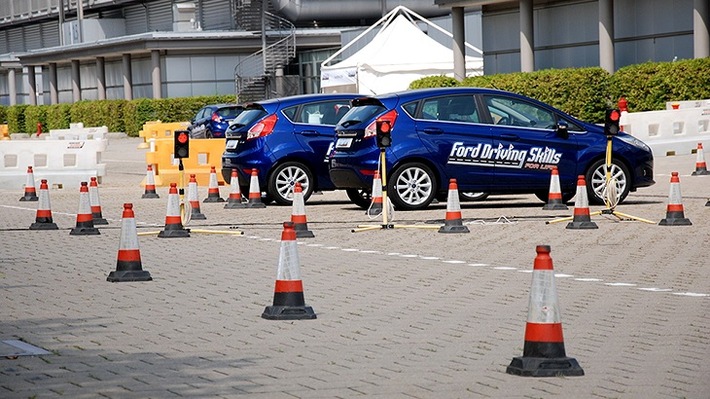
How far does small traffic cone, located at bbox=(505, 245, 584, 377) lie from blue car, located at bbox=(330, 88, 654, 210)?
11.6m

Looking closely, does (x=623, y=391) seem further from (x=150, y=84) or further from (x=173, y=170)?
(x=150, y=84)

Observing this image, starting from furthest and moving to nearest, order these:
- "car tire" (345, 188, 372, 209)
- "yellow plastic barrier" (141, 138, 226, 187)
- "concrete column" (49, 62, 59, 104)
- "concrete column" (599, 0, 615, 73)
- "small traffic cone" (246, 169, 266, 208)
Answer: "concrete column" (49, 62, 59, 104) < "concrete column" (599, 0, 615, 73) < "yellow plastic barrier" (141, 138, 226, 187) < "car tire" (345, 188, 372, 209) < "small traffic cone" (246, 169, 266, 208)

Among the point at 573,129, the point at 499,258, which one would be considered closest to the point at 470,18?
the point at 573,129

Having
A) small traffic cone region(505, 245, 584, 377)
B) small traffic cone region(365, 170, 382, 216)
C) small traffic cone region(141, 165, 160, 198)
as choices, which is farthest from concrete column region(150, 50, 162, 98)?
small traffic cone region(505, 245, 584, 377)

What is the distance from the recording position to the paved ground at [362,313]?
7.71 metres

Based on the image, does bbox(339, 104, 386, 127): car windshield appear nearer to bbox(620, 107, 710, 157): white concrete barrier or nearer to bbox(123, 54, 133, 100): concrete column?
bbox(620, 107, 710, 157): white concrete barrier

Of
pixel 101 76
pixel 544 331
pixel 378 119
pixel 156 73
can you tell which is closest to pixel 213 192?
pixel 378 119

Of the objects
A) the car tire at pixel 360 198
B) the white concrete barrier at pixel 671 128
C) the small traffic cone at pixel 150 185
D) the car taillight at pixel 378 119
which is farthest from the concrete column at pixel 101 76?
the car taillight at pixel 378 119

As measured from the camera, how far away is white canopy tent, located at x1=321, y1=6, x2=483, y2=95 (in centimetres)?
4797

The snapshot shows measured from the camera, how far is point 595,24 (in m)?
44.2

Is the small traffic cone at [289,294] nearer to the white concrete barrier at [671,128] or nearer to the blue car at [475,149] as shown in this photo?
the blue car at [475,149]

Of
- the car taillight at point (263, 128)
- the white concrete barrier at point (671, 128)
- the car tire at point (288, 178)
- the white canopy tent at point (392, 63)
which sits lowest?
the car tire at point (288, 178)

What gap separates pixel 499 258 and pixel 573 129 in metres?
6.40

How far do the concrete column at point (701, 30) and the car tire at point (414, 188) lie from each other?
68.4ft
